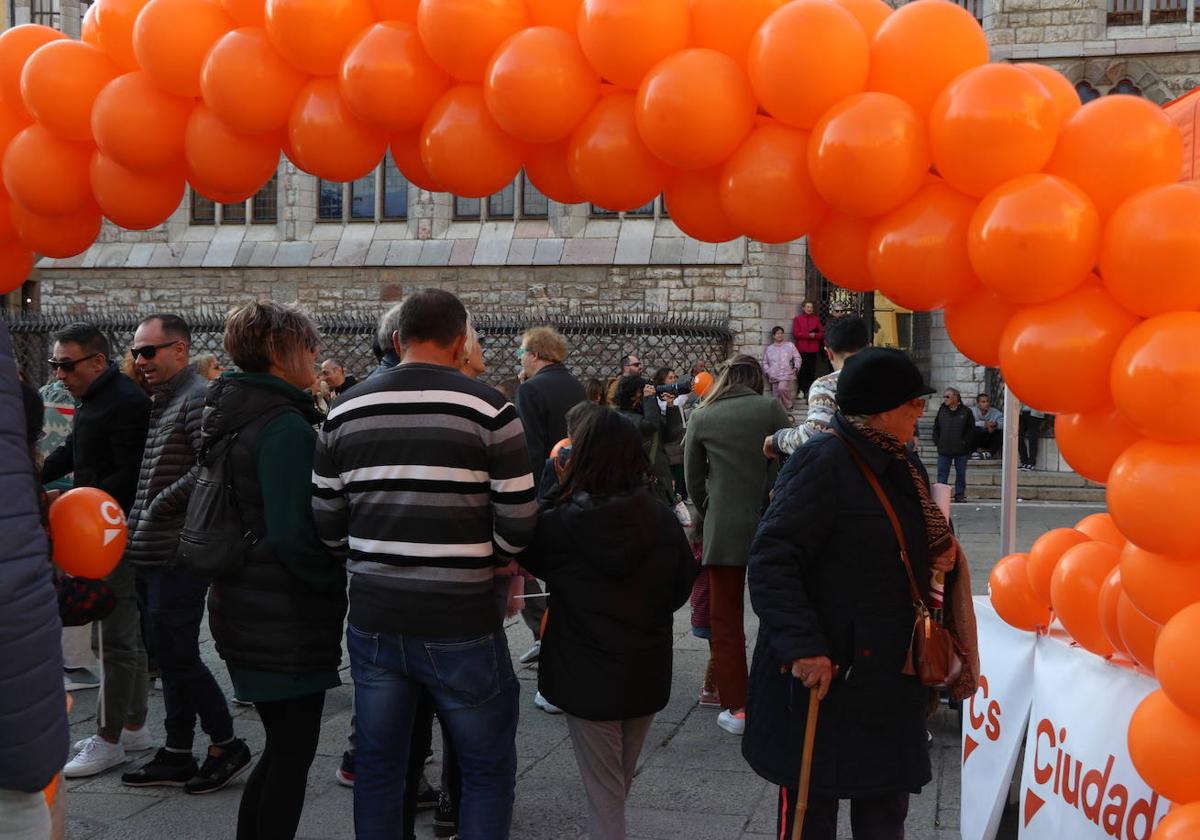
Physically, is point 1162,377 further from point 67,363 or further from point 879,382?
point 67,363

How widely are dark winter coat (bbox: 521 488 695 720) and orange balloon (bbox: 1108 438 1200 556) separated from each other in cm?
128

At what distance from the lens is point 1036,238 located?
264 centimetres

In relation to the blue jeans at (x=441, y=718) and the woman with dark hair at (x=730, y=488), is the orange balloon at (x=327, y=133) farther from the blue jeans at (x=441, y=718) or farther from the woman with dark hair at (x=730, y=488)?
the woman with dark hair at (x=730, y=488)

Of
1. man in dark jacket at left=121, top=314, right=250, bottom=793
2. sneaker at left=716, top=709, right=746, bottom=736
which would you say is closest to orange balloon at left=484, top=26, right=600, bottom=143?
man in dark jacket at left=121, top=314, right=250, bottom=793

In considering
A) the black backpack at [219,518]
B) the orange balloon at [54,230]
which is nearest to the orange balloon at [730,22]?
the black backpack at [219,518]

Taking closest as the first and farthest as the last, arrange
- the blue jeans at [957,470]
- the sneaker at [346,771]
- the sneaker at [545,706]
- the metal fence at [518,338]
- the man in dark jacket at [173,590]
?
the man in dark jacket at [173,590] → the sneaker at [346,771] → the sneaker at [545,706] → the blue jeans at [957,470] → the metal fence at [518,338]

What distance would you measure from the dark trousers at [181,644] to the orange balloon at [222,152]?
5.40 feet

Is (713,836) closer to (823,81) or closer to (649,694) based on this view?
(649,694)

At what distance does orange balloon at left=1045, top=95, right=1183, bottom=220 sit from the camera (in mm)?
2705

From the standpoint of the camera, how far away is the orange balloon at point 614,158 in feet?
10.6

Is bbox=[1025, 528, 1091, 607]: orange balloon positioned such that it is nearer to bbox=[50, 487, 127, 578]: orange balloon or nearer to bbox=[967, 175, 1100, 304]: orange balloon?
bbox=[967, 175, 1100, 304]: orange balloon

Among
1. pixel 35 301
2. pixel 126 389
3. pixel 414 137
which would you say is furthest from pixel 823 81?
pixel 35 301

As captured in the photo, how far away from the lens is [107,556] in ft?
11.0

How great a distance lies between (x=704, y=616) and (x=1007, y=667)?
222 cm
